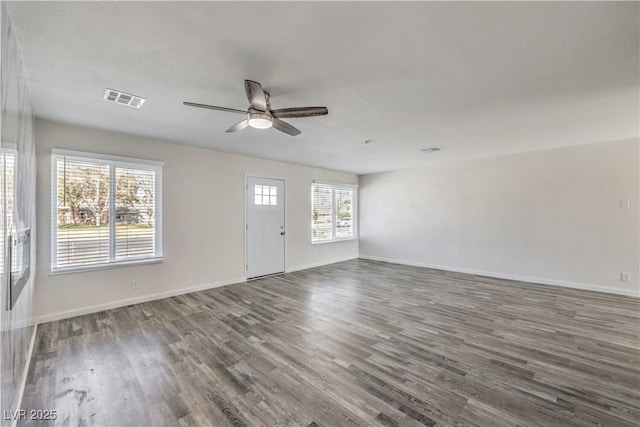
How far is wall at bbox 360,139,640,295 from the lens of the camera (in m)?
4.52

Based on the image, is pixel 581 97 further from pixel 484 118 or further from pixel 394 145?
pixel 394 145

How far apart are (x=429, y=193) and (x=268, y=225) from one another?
13.1ft

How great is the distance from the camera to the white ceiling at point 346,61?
1627 mm

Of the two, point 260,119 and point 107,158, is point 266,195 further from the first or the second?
point 260,119

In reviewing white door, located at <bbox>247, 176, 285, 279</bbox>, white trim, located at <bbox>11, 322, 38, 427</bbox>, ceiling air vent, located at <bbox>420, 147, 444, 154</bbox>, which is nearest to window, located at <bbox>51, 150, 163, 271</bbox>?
white trim, located at <bbox>11, 322, 38, 427</bbox>

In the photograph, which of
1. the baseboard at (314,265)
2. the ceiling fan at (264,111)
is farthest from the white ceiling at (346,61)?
the baseboard at (314,265)

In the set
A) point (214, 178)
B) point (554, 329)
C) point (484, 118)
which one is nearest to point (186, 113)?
point (214, 178)

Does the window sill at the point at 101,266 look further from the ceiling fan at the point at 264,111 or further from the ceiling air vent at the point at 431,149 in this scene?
the ceiling air vent at the point at 431,149

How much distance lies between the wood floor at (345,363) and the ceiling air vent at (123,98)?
2545 mm

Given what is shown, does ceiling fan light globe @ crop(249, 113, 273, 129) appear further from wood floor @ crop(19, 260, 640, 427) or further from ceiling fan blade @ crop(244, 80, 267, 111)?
wood floor @ crop(19, 260, 640, 427)

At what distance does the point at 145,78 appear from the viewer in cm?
236

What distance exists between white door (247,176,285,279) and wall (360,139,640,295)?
10.4ft

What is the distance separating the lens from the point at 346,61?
2.12 meters

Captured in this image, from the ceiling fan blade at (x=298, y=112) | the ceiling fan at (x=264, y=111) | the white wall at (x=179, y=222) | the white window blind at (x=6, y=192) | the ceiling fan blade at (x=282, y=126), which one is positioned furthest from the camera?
the white wall at (x=179, y=222)
